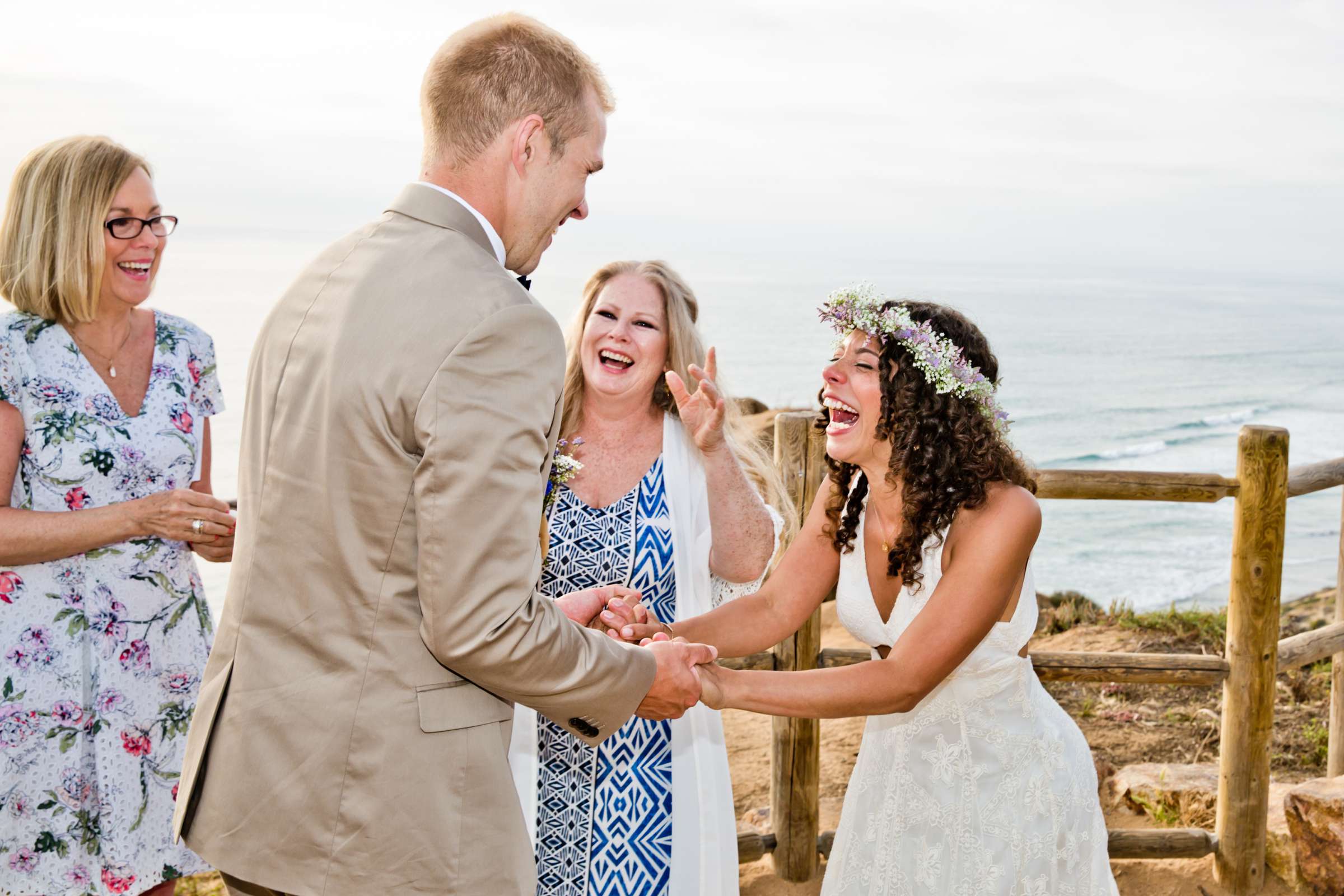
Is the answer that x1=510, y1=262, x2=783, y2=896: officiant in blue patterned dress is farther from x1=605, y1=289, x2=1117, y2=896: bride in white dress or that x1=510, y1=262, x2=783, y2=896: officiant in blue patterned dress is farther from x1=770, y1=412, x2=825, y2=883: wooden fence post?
x1=770, y1=412, x2=825, y2=883: wooden fence post

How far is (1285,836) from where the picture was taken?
4.56 m

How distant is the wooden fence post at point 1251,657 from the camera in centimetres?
433

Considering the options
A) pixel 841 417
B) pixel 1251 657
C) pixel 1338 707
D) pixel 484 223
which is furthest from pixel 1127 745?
pixel 484 223

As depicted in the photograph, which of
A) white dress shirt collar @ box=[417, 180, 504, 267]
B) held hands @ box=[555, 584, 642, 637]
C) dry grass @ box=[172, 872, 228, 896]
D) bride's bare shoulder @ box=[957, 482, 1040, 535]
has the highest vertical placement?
white dress shirt collar @ box=[417, 180, 504, 267]

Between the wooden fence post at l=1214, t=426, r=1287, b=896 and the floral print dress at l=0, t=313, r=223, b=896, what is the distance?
3633 mm

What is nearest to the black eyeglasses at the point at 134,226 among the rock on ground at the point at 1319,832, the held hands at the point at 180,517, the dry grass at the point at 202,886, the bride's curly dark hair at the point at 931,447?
the held hands at the point at 180,517

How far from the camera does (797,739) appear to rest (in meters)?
4.34

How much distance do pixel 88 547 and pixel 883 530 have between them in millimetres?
2102

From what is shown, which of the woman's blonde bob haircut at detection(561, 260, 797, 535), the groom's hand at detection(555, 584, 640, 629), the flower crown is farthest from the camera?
the woman's blonde bob haircut at detection(561, 260, 797, 535)

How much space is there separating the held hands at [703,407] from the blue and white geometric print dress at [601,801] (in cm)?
44

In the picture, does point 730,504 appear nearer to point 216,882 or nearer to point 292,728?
point 292,728

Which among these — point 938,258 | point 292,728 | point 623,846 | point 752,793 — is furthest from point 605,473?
point 938,258

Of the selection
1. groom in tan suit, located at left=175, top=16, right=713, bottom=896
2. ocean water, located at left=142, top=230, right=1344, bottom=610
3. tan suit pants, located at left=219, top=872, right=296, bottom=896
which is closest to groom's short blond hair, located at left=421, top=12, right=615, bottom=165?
groom in tan suit, located at left=175, top=16, right=713, bottom=896

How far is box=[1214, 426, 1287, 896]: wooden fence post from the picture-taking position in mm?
4332
